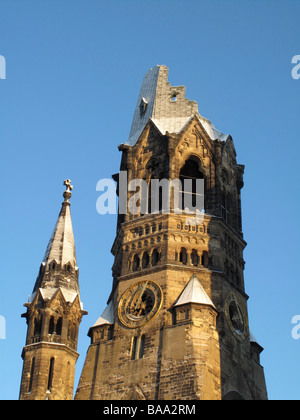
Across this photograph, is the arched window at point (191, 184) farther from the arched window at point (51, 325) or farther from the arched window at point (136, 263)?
the arched window at point (51, 325)

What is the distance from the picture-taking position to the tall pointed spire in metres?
51.6

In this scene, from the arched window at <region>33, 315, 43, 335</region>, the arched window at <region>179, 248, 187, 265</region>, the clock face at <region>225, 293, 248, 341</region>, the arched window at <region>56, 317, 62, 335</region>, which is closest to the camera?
the arched window at <region>33, 315, 43, 335</region>

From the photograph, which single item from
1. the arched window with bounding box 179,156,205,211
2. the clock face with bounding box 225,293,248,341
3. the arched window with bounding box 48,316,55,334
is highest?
the arched window with bounding box 179,156,205,211

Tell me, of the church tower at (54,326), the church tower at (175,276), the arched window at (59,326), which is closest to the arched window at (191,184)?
the church tower at (175,276)

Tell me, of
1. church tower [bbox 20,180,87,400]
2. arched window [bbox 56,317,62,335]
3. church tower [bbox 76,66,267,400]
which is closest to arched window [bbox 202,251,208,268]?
church tower [bbox 76,66,267,400]

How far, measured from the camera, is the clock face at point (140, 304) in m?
49.3

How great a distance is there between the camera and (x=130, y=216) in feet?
180

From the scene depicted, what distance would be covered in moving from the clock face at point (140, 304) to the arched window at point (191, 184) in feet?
22.2

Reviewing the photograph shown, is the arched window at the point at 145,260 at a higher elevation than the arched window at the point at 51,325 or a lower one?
higher

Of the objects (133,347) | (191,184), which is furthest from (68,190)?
(133,347)

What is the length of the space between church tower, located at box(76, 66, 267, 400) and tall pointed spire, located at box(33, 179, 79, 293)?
9.53 ft

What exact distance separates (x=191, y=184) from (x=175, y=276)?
7688 mm

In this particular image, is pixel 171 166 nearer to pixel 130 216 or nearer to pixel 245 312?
pixel 130 216

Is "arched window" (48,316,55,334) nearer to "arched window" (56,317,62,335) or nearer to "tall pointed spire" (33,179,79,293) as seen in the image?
"arched window" (56,317,62,335)
